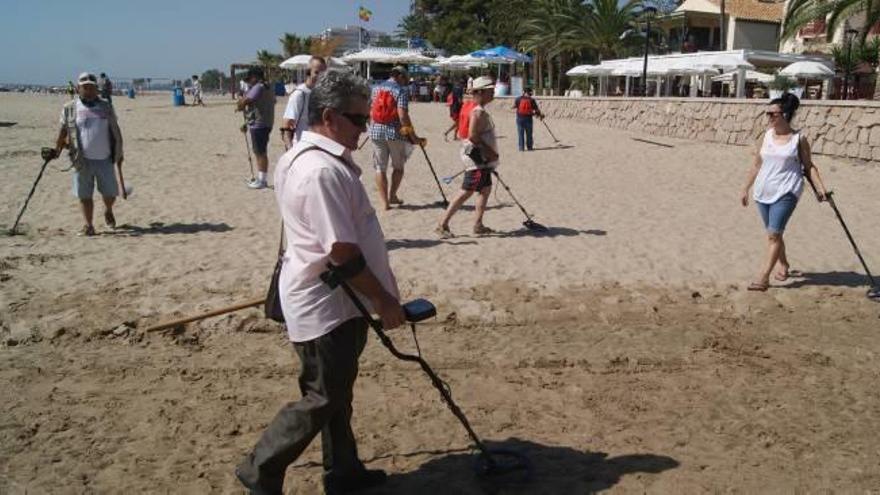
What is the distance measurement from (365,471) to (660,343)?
110 inches

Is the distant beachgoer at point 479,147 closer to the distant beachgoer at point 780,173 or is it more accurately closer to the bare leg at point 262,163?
the distant beachgoer at point 780,173

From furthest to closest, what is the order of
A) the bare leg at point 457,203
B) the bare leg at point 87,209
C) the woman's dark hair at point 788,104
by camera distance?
the bare leg at point 457,203, the bare leg at point 87,209, the woman's dark hair at point 788,104

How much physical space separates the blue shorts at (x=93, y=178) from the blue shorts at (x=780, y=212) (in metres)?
6.61

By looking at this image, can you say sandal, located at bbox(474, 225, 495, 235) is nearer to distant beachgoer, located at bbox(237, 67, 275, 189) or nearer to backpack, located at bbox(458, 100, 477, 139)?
backpack, located at bbox(458, 100, 477, 139)

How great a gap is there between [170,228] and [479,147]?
3713 millimetres

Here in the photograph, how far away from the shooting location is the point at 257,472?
290 centimetres

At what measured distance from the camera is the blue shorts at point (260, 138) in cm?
1045

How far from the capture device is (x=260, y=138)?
34.7ft

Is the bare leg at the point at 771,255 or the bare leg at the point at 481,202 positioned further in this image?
the bare leg at the point at 481,202

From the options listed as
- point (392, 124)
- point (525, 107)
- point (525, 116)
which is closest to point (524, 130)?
point (525, 116)

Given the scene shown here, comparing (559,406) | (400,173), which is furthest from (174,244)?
(559,406)

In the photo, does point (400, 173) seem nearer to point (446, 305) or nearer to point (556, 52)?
point (446, 305)

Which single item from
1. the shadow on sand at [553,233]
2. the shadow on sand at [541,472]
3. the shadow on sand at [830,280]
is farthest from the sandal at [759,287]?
the shadow on sand at [541,472]

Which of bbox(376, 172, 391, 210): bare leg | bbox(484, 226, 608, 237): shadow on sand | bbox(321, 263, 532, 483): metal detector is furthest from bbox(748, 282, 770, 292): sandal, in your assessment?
bbox(376, 172, 391, 210): bare leg
